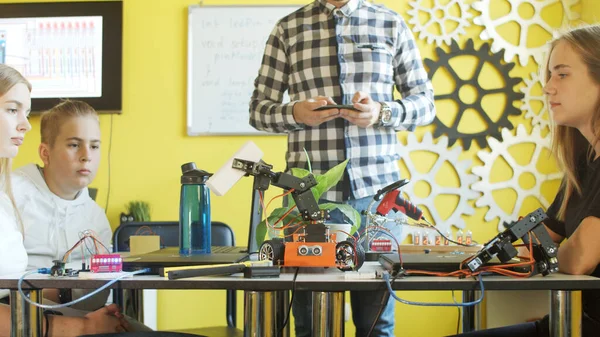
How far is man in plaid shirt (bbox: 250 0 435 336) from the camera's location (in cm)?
198

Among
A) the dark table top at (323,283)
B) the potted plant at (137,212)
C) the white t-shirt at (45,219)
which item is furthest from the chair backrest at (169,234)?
the dark table top at (323,283)

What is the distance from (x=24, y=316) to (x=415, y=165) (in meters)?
2.49

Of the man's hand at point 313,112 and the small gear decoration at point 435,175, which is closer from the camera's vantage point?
the man's hand at point 313,112

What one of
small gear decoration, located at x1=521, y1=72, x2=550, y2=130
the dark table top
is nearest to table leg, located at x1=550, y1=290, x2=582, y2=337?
the dark table top

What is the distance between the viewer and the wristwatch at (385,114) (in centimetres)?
188

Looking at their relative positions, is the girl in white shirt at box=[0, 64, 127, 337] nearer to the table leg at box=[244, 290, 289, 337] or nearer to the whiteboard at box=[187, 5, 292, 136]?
the table leg at box=[244, 290, 289, 337]

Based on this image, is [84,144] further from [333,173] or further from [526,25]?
[526,25]

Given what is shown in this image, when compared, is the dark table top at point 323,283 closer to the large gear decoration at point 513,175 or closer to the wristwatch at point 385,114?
the wristwatch at point 385,114

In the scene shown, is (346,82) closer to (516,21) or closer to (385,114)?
(385,114)

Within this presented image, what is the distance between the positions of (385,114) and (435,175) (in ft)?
5.07

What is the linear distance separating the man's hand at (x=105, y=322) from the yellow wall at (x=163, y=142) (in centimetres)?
189

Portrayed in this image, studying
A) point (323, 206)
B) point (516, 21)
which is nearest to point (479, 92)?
point (516, 21)

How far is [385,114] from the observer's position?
1.89m

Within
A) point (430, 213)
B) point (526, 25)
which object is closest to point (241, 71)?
point (430, 213)
